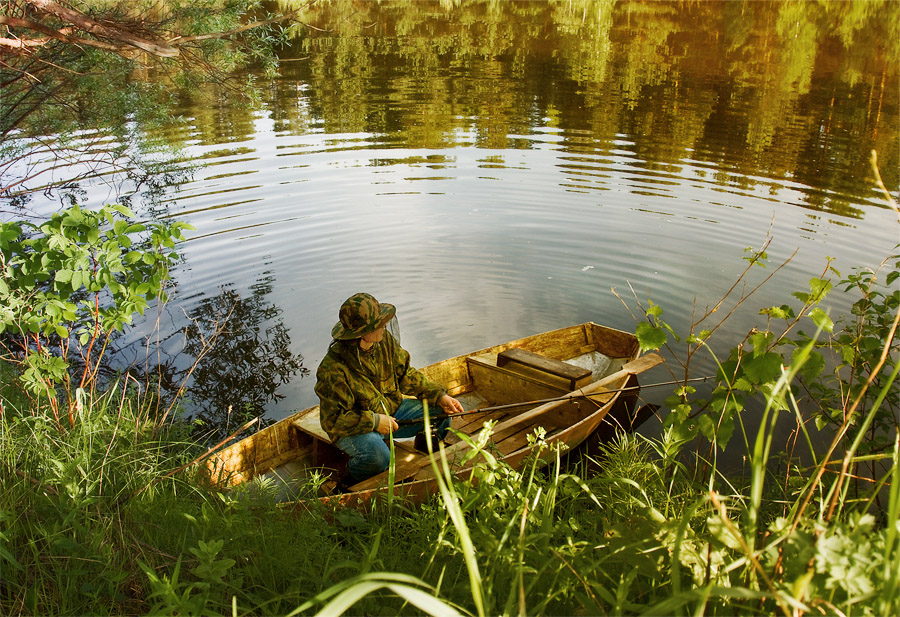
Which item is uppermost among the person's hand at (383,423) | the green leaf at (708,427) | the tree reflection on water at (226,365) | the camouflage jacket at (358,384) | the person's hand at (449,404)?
the green leaf at (708,427)

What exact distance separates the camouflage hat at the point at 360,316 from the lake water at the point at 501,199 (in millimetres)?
1694

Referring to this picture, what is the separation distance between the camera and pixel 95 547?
9.58 ft

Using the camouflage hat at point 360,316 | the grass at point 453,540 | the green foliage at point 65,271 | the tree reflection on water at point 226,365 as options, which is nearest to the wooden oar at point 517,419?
the grass at point 453,540

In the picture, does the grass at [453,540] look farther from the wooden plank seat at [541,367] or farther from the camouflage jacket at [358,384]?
the wooden plank seat at [541,367]

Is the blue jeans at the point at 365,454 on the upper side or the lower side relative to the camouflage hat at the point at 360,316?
lower

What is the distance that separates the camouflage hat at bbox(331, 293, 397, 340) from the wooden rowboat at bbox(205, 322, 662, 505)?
2.95 feet

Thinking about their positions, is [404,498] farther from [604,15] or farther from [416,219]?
[604,15]

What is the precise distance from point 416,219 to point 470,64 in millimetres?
16872

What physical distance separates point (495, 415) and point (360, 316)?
86.5 inches

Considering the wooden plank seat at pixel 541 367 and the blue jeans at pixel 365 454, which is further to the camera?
the wooden plank seat at pixel 541 367

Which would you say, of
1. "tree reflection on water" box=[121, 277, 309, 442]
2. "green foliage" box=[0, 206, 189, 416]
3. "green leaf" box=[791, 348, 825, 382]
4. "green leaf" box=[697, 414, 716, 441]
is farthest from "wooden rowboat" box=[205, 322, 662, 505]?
"tree reflection on water" box=[121, 277, 309, 442]

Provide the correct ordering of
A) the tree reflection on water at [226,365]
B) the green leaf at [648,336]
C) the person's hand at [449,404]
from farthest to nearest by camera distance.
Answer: the tree reflection on water at [226,365], the person's hand at [449,404], the green leaf at [648,336]

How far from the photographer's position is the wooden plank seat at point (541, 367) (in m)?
6.19

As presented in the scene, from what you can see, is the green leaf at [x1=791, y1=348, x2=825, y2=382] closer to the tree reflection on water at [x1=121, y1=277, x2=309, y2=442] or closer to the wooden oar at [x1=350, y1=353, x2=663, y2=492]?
the wooden oar at [x1=350, y1=353, x2=663, y2=492]
